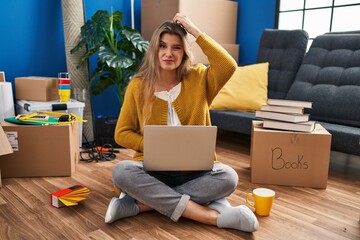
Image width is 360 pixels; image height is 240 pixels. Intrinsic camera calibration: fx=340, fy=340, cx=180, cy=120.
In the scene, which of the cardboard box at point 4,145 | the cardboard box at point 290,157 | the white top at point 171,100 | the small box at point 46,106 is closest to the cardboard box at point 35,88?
the small box at point 46,106

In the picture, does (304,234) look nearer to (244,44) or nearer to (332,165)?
(332,165)

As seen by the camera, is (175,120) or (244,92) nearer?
(175,120)

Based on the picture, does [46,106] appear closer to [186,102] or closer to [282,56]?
→ [186,102]

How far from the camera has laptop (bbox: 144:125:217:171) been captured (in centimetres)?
136

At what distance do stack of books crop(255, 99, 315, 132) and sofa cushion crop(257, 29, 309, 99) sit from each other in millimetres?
874

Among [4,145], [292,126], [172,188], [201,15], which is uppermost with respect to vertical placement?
[201,15]

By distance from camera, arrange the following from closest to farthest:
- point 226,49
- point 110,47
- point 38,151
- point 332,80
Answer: point 38,151, point 332,80, point 110,47, point 226,49

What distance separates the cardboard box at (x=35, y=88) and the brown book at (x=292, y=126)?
1.51 metres

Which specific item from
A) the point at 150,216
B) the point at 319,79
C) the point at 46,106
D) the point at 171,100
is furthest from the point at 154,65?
the point at 319,79

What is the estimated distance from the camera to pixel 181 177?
5.14 ft

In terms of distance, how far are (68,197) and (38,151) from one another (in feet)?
1.61

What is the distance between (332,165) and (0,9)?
265cm

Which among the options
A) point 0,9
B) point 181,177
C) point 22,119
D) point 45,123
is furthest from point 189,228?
point 0,9

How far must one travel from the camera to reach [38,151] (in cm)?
196
